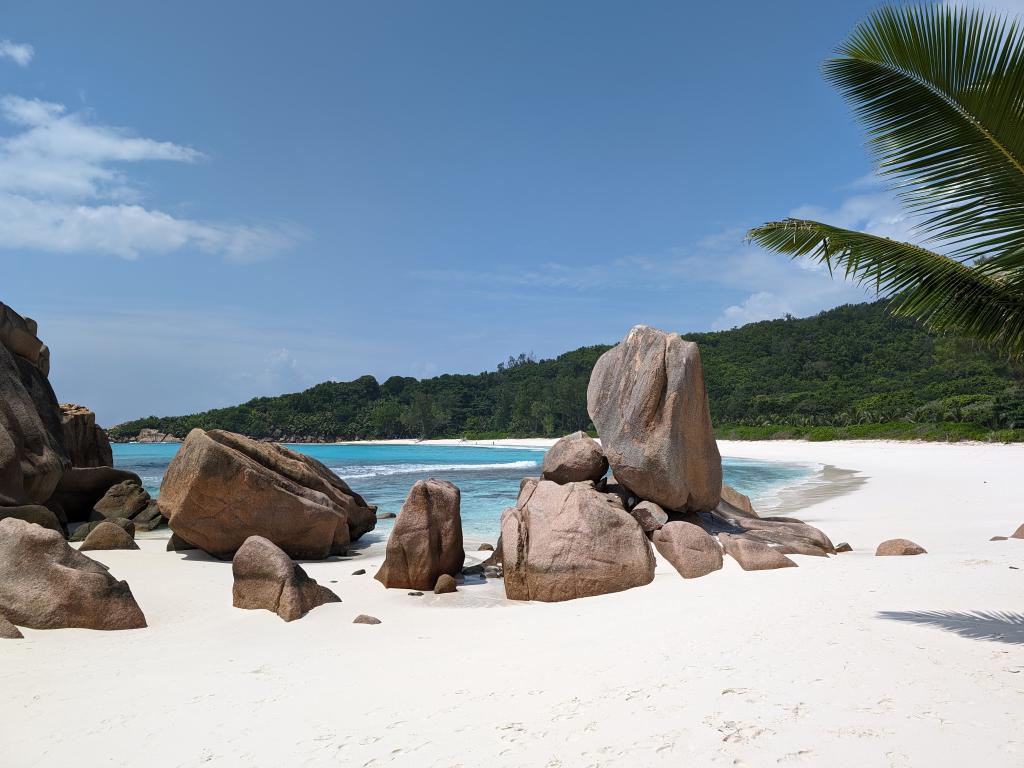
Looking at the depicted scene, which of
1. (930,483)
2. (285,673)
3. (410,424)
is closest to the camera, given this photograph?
(285,673)

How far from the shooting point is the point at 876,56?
5043mm

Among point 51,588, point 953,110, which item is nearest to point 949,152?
point 953,110

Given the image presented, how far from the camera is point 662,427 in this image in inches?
406

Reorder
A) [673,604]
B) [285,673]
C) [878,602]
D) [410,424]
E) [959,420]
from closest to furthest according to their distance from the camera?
[285,673] → [878,602] → [673,604] → [959,420] → [410,424]

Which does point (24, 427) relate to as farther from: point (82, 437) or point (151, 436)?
point (151, 436)

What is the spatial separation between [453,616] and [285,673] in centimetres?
237

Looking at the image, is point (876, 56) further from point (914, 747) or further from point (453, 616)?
point (453, 616)

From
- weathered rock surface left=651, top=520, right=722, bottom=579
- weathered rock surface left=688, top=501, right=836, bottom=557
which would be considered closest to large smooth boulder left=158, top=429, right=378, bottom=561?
weathered rock surface left=651, top=520, right=722, bottom=579

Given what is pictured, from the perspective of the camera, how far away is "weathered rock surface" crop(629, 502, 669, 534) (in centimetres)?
977

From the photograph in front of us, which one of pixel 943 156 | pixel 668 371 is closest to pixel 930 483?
pixel 668 371

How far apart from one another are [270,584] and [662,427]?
6.18 m

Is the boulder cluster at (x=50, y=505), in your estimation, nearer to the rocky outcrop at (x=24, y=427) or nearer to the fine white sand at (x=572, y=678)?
the rocky outcrop at (x=24, y=427)

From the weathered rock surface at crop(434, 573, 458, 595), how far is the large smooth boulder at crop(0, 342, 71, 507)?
777 cm

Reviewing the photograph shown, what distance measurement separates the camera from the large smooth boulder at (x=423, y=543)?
357 inches
